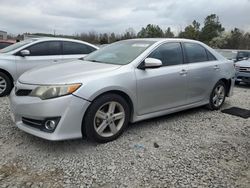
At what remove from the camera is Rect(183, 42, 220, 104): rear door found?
4.84 meters

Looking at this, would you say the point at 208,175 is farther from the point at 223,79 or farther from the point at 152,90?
the point at 223,79

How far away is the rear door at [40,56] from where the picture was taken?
21.1 ft

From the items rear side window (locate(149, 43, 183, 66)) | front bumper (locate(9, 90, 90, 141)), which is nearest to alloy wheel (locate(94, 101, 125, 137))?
front bumper (locate(9, 90, 90, 141))

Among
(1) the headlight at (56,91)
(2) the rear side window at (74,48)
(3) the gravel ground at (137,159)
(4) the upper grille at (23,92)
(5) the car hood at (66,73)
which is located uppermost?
(2) the rear side window at (74,48)

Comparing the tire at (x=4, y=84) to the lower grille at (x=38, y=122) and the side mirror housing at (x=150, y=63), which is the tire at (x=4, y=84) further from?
the side mirror housing at (x=150, y=63)

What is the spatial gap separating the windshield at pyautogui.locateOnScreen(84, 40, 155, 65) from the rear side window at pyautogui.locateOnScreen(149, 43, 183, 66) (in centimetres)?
19

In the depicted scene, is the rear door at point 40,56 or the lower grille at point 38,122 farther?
the rear door at point 40,56

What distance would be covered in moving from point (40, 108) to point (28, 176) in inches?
31.6

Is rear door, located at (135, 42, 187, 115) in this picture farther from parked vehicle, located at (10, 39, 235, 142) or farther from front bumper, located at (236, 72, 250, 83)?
front bumper, located at (236, 72, 250, 83)

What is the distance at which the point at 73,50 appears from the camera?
289 inches

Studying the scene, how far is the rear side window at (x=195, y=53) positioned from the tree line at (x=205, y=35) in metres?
27.9

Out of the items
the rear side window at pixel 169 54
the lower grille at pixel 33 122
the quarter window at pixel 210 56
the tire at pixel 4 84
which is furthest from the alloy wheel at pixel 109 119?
the tire at pixel 4 84

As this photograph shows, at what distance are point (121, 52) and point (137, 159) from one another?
190 centimetres

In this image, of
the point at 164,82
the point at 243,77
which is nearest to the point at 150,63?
the point at 164,82
